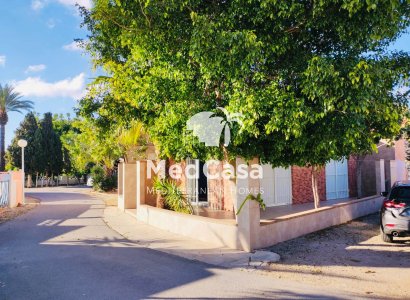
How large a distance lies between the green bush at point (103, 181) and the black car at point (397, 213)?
24.0 meters

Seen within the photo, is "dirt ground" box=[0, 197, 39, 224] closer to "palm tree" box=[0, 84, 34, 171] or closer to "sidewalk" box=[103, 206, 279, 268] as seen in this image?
"sidewalk" box=[103, 206, 279, 268]

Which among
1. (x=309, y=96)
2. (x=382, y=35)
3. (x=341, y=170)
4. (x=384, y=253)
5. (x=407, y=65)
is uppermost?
(x=382, y=35)

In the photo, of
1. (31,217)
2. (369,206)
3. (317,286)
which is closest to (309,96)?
(317,286)

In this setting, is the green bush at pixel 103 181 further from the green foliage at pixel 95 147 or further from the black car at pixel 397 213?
the black car at pixel 397 213

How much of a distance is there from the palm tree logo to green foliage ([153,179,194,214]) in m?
4.36

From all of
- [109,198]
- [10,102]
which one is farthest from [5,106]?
[109,198]

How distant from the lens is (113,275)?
263 inches

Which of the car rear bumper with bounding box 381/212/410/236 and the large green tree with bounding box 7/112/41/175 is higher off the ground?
the large green tree with bounding box 7/112/41/175

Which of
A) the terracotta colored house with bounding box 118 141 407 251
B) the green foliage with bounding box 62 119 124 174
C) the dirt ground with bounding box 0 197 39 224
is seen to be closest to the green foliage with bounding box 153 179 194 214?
the terracotta colored house with bounding box 118 141 407 251

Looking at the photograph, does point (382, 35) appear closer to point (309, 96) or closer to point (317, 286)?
point (309, 96)

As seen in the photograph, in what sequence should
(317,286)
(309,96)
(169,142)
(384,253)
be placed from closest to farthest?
(317,286) < (309,96) < (384,253) < (169,142)

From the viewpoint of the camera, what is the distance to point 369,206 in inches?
579

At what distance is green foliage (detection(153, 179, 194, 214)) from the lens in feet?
40.4

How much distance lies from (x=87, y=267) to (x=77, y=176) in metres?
45.3
